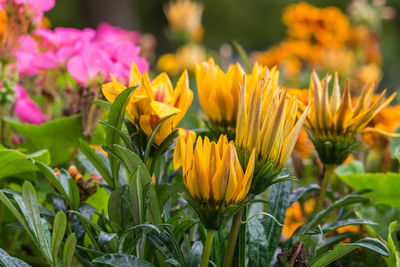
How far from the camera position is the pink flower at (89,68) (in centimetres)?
77

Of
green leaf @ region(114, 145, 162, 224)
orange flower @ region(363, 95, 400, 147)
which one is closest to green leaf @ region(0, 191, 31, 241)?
green leaf @ region(114, 145, 162, 224)

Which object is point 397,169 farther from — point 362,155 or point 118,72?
point 118,72

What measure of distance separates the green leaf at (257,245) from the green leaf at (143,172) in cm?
11

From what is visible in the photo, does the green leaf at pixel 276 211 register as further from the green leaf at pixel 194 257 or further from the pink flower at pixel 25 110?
the pink flower at pixel 25 110

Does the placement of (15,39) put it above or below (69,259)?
above

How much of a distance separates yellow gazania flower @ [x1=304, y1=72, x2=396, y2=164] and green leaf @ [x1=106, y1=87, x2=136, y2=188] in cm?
23

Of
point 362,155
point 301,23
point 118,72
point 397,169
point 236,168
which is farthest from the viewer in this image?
point 301,23

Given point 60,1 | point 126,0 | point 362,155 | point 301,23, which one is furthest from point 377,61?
point 60,1

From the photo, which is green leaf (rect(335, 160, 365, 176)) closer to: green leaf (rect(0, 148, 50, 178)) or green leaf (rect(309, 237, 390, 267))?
green leaf (rect(309, 237, 390, 267))

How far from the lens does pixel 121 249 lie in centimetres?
52

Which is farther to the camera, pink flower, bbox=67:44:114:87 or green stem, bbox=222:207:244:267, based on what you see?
pink flower, bbox=67:44:114:87

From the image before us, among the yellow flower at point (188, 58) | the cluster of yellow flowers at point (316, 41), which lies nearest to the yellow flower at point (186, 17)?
the yellow flower at point (188, 58)

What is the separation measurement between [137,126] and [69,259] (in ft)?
0.48

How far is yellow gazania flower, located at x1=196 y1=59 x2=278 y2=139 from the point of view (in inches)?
22.1
